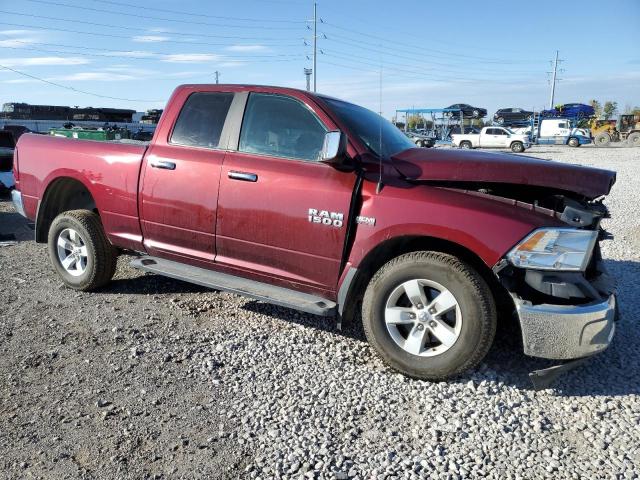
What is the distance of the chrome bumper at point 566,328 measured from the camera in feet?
9.84

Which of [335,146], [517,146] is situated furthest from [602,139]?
[335,146]

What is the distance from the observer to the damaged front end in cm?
301

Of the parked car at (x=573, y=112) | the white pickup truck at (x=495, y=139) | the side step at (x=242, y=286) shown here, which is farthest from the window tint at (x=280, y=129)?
the parked car at (x=573, y=112)

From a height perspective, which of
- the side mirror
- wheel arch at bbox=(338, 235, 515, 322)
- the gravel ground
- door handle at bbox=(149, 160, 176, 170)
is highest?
the side mirror

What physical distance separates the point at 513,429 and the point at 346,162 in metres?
1.98

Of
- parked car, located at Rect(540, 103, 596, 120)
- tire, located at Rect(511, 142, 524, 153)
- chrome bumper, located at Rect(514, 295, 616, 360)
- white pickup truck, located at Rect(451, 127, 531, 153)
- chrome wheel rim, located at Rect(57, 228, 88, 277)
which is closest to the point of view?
chrome bumper, located at Rect(514, 295, 616, 360)

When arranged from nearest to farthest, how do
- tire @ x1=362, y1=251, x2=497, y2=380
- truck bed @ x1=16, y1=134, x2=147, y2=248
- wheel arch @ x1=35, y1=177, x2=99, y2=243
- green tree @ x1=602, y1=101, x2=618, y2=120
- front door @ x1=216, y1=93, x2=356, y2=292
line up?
tire @ x1=362, y1=251, x2=497, y2=380 → front door @ x1=216, y1=93, x2=356, y2=292 → truck bed @ x1=16, y1=134, x2=147, y2=248 → wheel arch @ x1=35, y1=177, x2=99, y2=243 → green tree @ x1=602, y1=101, x2=618, y2=120

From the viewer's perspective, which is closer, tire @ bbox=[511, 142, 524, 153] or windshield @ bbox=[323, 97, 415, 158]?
windshield @ bbox=[323, 97, 415, 158]

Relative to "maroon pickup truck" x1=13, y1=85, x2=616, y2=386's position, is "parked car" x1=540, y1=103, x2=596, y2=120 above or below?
above

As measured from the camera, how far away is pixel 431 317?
3.31m

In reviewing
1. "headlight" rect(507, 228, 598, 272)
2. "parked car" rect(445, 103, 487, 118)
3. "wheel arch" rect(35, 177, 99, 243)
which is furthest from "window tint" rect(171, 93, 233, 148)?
"parked car" rect(445, 103, 487, 118)

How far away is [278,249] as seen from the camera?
12.5 ft

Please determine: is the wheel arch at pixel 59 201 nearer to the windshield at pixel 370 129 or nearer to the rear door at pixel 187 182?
the rear door at pixel 187 182

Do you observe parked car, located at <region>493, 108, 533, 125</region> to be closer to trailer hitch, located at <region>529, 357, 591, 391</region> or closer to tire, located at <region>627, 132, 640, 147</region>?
tire, located at <region>627, 132, 640, 147</region>
